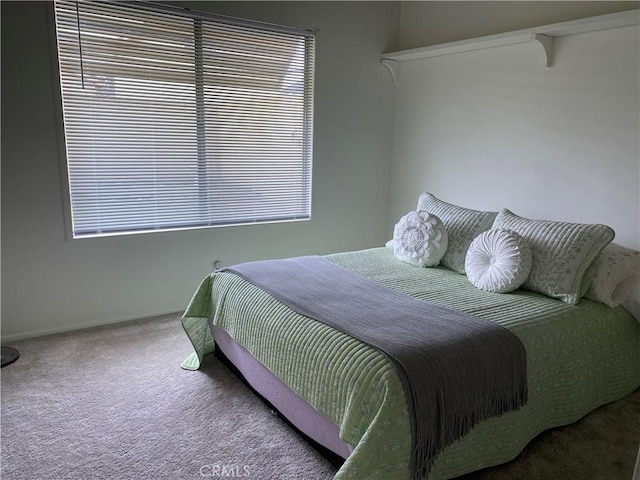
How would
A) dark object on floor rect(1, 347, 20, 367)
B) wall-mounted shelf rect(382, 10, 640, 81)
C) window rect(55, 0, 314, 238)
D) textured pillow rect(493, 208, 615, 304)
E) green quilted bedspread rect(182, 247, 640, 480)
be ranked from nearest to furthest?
green quilted bedspread rect(182, 247, 640, 480)
textured pillow rect(493, 208, 615, 304)
wall-mounted shelf rect(382, 10, 640, 81)
dark object on floor rect(1, 347, 20, 367)
window rect(55, 0, 314, 238)

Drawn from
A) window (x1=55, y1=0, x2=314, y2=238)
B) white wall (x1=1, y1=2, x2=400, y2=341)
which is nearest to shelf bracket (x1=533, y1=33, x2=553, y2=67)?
white wall (x1=1, y1=2, x2=400, y2=341)

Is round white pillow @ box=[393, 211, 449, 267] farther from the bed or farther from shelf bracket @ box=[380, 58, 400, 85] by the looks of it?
shelf bracket @ box=[380, 58, 400, 85]

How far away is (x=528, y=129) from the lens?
316cm

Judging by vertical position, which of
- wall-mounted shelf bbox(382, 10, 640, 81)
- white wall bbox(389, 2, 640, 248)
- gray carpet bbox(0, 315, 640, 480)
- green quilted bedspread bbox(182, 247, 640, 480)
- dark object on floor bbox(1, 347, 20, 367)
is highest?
wall-mounted shelf bbox(382, 10, 640, 81)

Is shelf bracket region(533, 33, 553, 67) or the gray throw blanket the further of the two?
shelf bracket region(533, 33, 553, 67)

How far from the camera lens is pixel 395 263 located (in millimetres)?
2955

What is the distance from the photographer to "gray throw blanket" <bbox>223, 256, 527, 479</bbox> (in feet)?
5.42

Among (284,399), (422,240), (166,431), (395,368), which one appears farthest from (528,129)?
(166,431)

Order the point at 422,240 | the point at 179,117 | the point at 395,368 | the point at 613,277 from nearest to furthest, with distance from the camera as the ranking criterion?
1. the point at 395,368
2. the point at 613,277
3. the point at 422,240
4. the point at 179,117

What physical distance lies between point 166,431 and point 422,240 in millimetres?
1703

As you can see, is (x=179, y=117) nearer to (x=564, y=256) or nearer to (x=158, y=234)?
(x=158, y=234)

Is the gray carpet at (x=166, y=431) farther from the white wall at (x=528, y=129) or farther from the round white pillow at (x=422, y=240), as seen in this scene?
the white wall at (x=528, y=129)

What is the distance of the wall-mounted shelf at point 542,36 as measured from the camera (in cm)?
246

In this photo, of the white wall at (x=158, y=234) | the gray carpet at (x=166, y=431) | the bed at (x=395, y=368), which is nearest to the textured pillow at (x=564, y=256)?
the bed at (x=395, y=368)
